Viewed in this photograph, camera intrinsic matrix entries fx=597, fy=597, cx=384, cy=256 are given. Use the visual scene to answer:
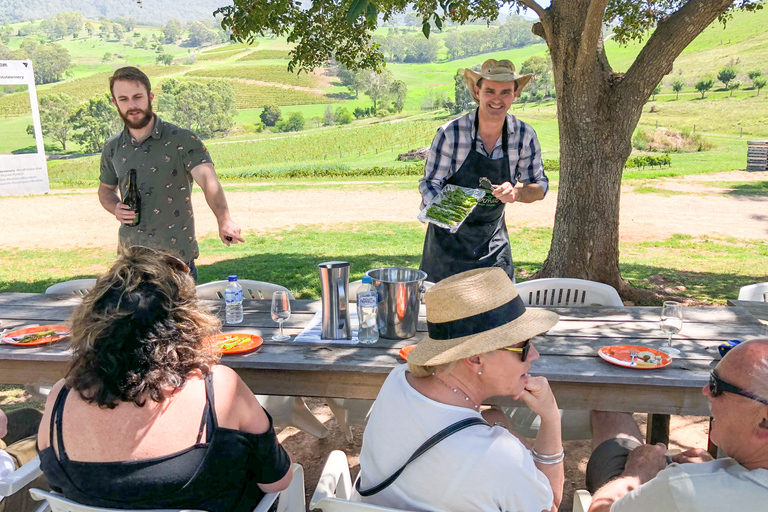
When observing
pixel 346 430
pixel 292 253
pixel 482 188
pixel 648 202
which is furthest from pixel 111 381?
pixel 648 202

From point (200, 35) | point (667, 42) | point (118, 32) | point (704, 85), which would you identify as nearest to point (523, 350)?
point (667, 42)

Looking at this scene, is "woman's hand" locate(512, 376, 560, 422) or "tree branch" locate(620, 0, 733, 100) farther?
"tree branch" locate(620, 0, 733, 100)

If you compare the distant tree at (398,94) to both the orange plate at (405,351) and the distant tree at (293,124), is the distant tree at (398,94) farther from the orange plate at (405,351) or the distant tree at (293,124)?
the orange plate at (405,351)

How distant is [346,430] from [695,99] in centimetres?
4443

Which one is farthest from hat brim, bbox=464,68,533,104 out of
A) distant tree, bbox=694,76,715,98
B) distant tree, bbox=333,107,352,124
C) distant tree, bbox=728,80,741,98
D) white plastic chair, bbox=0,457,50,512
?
distant tree, bbox=728,80,741,98

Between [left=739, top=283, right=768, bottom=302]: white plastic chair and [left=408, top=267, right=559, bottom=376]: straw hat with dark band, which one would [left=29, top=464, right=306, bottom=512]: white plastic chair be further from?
[left=739, top=283, right=768, bottom=302]: white plastic chair

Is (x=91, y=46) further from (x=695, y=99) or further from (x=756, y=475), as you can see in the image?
(x=756, y=475)

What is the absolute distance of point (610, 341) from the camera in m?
2.54

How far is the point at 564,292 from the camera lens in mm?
3611

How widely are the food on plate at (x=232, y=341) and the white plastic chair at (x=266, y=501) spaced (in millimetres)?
606

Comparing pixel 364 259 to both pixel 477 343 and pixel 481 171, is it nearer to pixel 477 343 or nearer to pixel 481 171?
pixel 481 171

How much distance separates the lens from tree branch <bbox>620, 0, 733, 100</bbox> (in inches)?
202

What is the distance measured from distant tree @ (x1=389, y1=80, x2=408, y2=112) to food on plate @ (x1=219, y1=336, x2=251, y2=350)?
42.9 m

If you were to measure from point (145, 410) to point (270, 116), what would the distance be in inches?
1576
